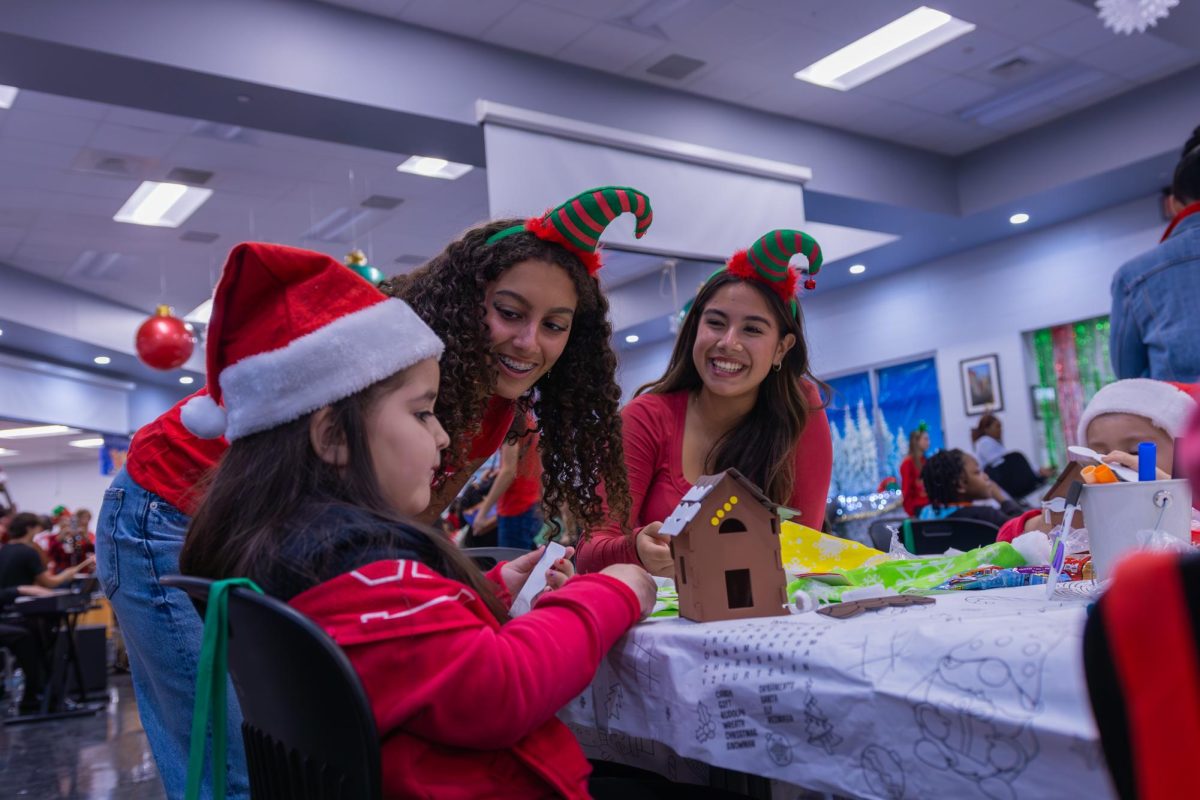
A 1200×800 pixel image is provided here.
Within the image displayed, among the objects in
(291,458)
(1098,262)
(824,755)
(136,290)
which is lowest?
(824,755)

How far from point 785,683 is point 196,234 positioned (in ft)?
30.8

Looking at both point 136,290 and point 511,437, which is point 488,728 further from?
point 136,290

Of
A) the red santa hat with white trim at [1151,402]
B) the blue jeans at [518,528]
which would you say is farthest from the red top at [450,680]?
the blue jeans at [518,528]

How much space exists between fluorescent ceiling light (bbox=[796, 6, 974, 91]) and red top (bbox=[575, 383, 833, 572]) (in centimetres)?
469

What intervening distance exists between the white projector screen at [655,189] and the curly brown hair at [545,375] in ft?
11.4

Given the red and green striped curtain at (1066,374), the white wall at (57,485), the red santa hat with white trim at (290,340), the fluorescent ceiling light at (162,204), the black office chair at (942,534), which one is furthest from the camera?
the white wall at (57,485)

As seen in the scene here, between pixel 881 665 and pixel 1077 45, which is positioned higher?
pixel 1077 45

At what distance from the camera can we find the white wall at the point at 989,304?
8789 millimetres

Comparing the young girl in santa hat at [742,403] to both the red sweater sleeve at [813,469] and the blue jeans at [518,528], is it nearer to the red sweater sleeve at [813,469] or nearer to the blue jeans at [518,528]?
the red sweater sleeve at [813,469]

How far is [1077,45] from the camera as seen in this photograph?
6750 mm

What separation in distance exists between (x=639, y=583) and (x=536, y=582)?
25 cm

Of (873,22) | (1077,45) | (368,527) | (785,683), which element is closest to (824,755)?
(785,683)

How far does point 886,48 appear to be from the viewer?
6.73m

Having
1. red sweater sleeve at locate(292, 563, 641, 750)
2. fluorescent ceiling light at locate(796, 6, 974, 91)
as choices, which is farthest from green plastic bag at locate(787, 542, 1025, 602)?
fluorescent ceiling light at locate(796, 6, 974, 91)
